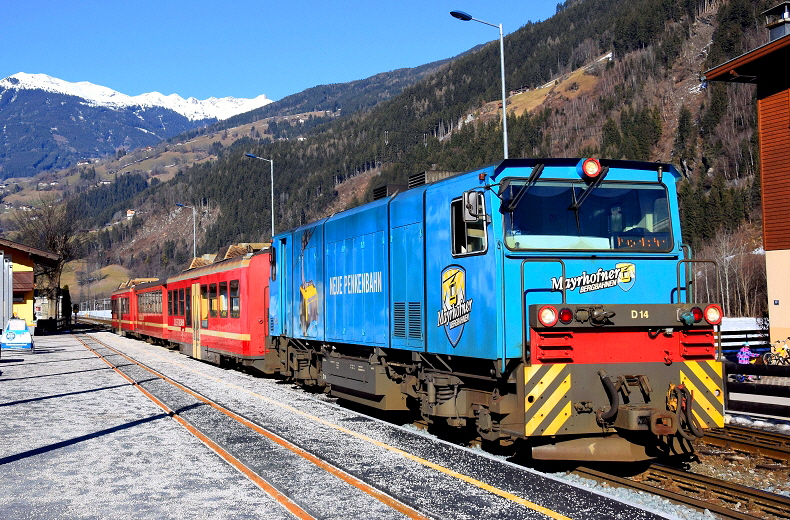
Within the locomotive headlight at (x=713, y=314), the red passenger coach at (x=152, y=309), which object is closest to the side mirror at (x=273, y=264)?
the locomotive headlight at (x=713, y=314)

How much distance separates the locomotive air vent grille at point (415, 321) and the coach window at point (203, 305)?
53.9 ft

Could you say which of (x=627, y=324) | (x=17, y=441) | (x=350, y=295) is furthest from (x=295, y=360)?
(x=627, y=324)

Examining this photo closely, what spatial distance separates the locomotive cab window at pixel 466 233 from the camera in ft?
28.6

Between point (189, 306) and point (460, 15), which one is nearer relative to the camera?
point (460, 15)

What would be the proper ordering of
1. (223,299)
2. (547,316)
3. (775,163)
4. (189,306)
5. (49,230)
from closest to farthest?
(547,316) → (223,299) → (775,163) → (189,306) → (49,230)

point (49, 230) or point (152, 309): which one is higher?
point (49, 230)

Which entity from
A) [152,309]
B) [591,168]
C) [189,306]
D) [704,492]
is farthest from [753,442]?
[152,309]

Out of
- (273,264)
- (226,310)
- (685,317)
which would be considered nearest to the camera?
(685,317)

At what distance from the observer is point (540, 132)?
150500mm

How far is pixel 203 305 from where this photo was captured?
1041 inches

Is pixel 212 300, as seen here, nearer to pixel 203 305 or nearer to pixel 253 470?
pixel 203 305

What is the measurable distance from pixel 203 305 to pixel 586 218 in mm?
19994

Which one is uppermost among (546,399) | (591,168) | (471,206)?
(591,168)

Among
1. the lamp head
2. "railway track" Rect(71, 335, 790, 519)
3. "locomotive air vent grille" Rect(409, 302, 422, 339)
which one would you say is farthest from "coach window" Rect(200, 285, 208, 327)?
"railway track" Rect(71, 335, 790, 519)
